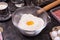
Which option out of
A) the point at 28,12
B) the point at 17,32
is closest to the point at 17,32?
the point at 17,32

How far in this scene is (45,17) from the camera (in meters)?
1.01

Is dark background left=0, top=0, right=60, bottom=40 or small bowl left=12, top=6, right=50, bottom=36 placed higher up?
small bowl left=12, top=6, right=50, bottom=36

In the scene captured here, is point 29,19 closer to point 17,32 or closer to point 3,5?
point 17,32

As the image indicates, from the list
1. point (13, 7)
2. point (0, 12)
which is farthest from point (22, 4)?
point (0, 12)

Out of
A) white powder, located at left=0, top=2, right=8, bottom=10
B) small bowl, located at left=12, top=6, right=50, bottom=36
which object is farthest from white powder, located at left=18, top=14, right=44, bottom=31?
white powder, located at left=0, top=2, right=8, bottom=10

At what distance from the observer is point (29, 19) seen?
0.99 metres

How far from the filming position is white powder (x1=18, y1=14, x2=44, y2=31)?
0.94 meters

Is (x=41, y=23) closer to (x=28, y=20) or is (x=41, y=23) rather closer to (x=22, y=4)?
(x=28, y=20)

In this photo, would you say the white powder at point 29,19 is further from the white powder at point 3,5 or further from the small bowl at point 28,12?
the white powder at point 3,5

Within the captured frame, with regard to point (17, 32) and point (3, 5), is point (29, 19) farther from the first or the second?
point (3, 5)

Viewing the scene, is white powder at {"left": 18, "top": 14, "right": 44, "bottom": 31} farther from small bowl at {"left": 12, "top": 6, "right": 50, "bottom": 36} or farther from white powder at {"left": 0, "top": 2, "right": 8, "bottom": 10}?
white powder at {"left": 0, "top": 2, "right": 8, "bottom": 10}

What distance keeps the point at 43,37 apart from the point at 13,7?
302 millimetres

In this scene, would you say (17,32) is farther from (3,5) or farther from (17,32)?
(3,5)

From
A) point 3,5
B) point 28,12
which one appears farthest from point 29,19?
point 3,5
